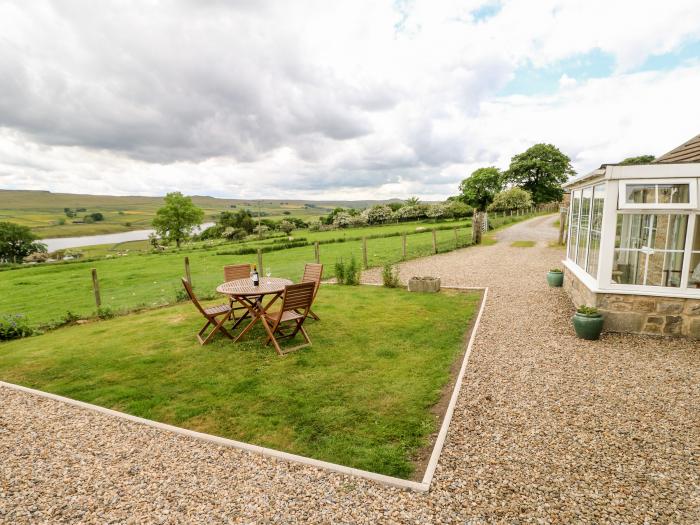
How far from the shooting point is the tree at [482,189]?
5497 centimetres

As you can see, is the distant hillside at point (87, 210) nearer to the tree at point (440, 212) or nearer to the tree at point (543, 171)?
the tree at point (440, 212)

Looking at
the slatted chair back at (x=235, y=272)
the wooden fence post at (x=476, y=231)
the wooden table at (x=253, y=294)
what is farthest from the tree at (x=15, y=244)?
the wooden table at (x=253, y=294)

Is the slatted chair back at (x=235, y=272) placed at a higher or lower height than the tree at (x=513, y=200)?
lower

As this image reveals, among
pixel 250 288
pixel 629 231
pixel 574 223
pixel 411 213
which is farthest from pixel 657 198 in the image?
pixel 411 213

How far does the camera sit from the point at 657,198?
18.8ft

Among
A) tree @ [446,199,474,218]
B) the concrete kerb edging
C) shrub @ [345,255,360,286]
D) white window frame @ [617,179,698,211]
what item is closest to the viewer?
the concrete kerb edging

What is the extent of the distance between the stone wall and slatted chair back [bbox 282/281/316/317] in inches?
→ 201

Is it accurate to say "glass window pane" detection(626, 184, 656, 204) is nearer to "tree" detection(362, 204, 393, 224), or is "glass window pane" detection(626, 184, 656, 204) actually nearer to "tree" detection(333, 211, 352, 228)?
"tree" detection(333, 211, 352, 228)

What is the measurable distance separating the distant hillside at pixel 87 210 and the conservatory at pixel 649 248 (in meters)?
51.7

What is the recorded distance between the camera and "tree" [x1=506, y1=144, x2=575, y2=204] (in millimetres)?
48438

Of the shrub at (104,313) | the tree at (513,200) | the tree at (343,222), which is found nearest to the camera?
the shrub at (104,313)

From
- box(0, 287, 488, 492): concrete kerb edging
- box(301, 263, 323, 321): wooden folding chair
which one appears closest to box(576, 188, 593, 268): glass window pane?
box(0, 287, 488, 492): concrete kerb edging

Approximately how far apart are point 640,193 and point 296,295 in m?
5.99

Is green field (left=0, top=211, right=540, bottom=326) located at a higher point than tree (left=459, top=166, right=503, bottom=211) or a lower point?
lower
